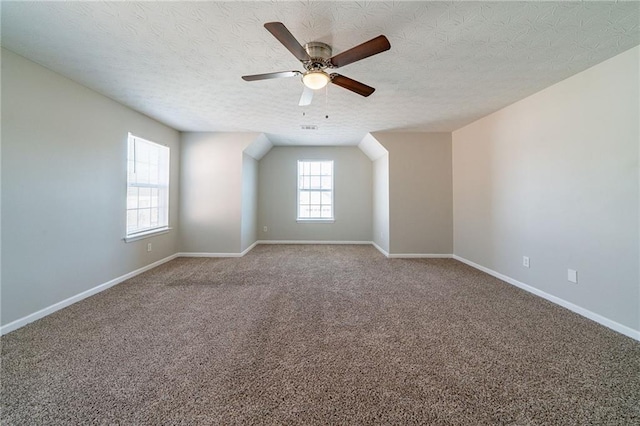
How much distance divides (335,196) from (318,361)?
453cm

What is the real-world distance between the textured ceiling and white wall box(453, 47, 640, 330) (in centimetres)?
25

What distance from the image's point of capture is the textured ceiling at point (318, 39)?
5.11ft

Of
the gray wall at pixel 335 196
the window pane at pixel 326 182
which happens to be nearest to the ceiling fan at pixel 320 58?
the gray wall at pixel 335 196

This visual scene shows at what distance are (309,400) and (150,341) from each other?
4.48 ft

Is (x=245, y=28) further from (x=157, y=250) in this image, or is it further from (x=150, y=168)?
(x=157, y=250)

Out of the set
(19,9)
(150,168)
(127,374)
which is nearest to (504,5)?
(19,9)

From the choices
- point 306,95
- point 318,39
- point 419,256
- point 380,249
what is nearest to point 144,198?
point 306,95

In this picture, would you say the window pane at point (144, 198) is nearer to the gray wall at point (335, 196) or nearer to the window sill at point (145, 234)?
the window sill at point (145, 234)

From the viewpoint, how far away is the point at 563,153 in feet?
8.02

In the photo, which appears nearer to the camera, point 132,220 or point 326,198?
point 132,220

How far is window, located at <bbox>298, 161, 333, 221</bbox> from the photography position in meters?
5.92

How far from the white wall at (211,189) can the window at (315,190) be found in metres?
1.74

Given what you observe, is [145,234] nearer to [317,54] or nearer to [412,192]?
[317,54]

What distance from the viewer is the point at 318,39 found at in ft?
6.01
